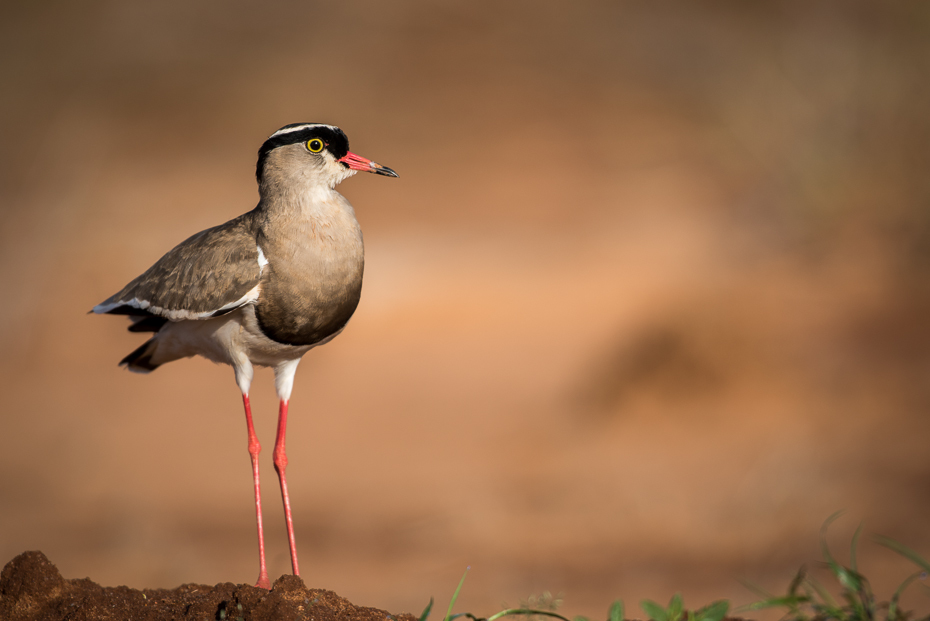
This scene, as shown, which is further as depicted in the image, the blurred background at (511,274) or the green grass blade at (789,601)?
the blurred background at (511,274)

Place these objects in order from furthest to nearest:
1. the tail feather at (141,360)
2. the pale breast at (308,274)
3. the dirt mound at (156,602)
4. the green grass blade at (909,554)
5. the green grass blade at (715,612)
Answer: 1. the tail feather at (141,360)
2. the pale breast at (308,274)
3. the dirt mound at (156,602)
4. the green grass blade at (715,612)
5. the green grass blade at (909,554)

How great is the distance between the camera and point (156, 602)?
10.3 ft

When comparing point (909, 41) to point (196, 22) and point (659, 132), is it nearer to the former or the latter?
point (659, 132)

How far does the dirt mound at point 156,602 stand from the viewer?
2.92 metres

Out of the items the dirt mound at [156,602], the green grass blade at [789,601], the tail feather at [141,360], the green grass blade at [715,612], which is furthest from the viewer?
the tail feather at [141,360]

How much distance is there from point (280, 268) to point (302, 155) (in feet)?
1.91

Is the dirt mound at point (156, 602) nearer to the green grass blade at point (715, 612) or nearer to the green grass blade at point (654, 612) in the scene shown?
the green grass blade at point (654, 612)

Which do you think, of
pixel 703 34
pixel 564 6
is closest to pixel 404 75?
pixel 564 6

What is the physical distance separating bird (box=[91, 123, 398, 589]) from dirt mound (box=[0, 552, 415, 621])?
66 centimetres

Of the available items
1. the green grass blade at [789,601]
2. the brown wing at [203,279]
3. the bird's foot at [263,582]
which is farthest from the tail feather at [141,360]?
the green grass blade at [789,601]

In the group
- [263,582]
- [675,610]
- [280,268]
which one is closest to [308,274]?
[280,268]

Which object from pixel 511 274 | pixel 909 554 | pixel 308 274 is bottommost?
pixel 909 554

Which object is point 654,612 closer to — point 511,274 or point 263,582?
point 263,582

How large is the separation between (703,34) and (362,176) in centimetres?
778
